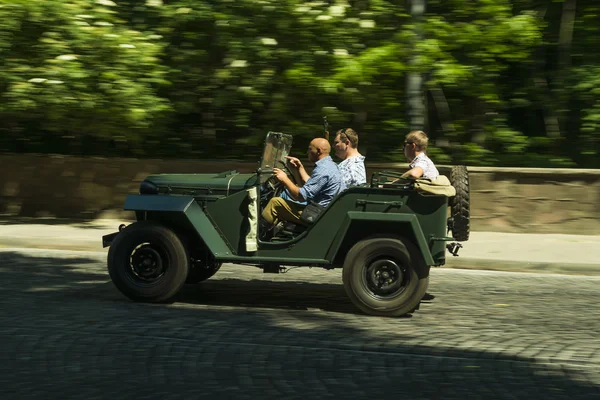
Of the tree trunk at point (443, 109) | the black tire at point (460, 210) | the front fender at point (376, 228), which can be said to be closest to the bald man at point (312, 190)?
the front fender at point (376, 228)

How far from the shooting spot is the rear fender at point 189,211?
847cm

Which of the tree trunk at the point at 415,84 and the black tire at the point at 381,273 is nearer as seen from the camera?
the black tire at the point at 381,273

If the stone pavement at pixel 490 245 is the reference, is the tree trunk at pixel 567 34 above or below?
above

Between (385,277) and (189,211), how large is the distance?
5.84 ft

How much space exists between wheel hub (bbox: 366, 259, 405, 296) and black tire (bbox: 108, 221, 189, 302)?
1.61 meters

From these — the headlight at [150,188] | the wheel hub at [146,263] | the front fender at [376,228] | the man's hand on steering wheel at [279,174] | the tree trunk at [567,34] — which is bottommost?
the wheel hub at [146,263]

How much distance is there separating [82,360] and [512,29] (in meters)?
9.87

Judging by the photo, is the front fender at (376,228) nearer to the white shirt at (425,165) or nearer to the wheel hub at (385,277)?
the wheel hub at (385,277)

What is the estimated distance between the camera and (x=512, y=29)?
14477mm

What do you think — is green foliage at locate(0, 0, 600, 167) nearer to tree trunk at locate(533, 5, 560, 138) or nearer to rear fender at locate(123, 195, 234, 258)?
tree trunk at locate(533, 5, 560, 138)

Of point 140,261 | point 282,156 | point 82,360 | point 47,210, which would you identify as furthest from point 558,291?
point 47,210

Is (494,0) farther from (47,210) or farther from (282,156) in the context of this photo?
(47,210)

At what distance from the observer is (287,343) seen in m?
7.13

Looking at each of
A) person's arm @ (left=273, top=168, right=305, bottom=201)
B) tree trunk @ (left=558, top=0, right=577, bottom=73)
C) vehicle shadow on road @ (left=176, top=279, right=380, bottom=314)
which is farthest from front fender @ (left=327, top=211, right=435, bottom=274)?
tree trunk @ (left=558, top=0, right=577, bottom=73)
